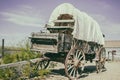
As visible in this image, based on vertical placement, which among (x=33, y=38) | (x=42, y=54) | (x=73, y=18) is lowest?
(x=42, y=54)

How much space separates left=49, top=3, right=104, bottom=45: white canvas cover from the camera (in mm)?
10662

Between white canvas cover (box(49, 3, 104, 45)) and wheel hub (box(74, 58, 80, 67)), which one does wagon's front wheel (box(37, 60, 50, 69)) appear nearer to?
wheel hub (box(74, 58, 80, 67))

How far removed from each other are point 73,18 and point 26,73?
3.55m

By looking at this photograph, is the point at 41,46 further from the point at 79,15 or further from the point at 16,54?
the point at 79,15

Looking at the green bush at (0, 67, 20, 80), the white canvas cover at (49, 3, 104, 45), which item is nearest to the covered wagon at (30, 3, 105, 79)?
the white canvas cover at (49, 3, 104, 45)

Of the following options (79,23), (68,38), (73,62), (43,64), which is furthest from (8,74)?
(79,23)

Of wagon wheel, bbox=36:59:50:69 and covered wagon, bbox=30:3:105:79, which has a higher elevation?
covered wagon, bbox=30:3:105:79

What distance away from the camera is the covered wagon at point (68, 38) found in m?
9.78

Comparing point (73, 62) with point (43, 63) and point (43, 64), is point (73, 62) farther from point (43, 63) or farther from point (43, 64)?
point (43, 64)

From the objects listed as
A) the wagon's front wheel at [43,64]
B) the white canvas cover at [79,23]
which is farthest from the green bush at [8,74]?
the white canvas cover at [79,23]

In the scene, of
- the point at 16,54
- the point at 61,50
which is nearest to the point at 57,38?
the point at 61,50

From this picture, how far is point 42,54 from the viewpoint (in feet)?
35.1

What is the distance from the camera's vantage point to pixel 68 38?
10.2 m

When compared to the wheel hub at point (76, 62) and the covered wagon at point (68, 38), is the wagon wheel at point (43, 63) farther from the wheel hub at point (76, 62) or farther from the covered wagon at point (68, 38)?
the wheel hub at point (76, 62)
